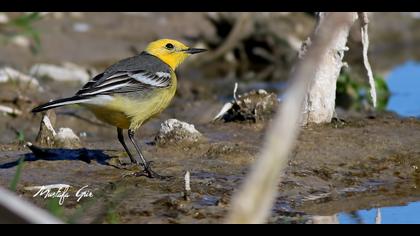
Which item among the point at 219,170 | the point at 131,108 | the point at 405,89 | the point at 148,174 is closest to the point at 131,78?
the point at 131,108

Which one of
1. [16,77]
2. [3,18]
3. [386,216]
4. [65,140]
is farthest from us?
[3,18]

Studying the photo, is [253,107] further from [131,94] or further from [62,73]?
[62,73]

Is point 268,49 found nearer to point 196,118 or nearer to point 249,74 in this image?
point 249,74

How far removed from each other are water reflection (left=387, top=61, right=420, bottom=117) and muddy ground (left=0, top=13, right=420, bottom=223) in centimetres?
290

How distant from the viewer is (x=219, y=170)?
26.5 ft

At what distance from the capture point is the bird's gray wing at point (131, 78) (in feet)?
26.3

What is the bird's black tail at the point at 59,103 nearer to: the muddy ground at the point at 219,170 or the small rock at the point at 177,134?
the muddy ground at the point at 219,170

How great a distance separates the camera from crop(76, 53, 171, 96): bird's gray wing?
26.3ft

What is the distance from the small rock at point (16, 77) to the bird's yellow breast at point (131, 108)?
4.09m

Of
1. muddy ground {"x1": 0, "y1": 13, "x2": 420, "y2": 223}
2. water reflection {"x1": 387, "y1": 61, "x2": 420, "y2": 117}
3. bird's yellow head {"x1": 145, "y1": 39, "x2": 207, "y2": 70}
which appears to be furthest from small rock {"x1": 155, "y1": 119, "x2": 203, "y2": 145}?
water reflection {"x1": 387, "y1": 61, "x2": 420, "y2": 117}

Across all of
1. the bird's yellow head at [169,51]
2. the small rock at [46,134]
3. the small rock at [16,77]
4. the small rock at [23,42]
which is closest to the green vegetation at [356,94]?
the bird's yellow head at [169,51]

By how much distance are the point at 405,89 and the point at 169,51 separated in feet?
21.8
